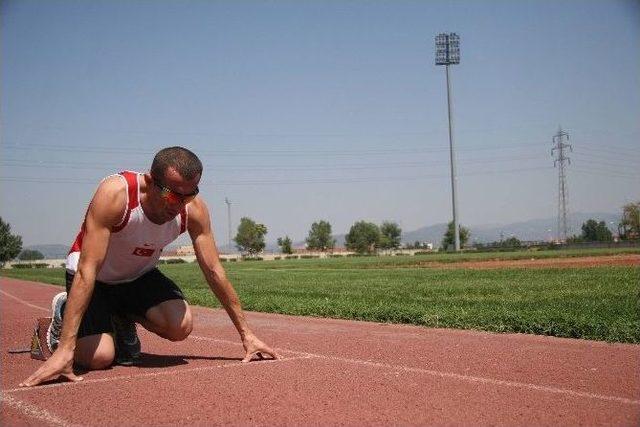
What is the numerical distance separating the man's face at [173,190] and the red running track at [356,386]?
4.37 ft

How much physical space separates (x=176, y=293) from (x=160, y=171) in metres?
1.68

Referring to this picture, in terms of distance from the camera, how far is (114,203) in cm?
463

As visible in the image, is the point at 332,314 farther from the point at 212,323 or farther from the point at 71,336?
the point at 71,336

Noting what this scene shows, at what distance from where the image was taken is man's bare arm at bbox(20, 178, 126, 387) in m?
4.48

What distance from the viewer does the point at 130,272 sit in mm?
5508

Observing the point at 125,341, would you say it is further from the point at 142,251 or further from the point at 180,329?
the point at 142,251

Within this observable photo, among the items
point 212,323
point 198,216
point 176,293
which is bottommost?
point 212,323

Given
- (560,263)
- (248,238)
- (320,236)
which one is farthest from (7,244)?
(560,263)

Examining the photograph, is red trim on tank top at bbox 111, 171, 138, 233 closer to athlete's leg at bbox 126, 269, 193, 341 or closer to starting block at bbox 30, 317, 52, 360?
athlete's leg at bbox 126, 269, 193, 341

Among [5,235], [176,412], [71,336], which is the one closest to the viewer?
[176,412]

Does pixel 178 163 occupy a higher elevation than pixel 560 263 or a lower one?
higher

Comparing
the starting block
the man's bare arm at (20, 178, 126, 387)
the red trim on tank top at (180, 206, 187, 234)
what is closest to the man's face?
the man's bare arm at (20, 178, 126, 387)

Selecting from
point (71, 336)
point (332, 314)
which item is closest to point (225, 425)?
point (71, 336)

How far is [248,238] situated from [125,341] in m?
115
